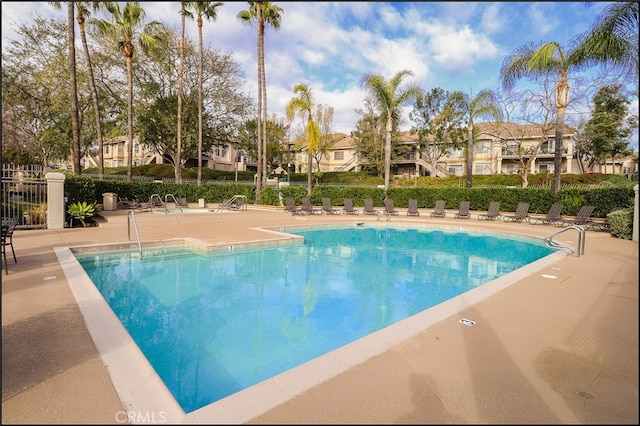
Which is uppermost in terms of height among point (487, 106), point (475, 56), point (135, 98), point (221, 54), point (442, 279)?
point (221, 54)

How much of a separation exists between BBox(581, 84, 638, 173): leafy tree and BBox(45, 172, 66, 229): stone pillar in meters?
39.7

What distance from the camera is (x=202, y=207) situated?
921 inches

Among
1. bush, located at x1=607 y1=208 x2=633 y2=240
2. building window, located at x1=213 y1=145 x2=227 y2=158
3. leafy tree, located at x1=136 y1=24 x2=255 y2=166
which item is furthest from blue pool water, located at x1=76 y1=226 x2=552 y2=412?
building window, located at x1=213 y1=145 x2=227 y2=158

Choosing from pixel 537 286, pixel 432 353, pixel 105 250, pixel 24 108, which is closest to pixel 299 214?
pixel 105 250

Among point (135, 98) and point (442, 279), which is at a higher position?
point (135, 98)

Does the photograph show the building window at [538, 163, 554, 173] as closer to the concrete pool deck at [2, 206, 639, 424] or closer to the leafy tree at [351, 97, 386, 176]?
the leafy tree at [351, 97, 386, 176]

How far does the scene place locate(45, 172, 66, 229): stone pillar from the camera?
12758mm

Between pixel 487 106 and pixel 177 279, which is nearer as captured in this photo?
pixel 177 279

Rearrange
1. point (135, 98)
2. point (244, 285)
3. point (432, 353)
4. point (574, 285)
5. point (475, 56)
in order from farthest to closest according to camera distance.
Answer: point (135, 98) → point (244, 285) → point (574, 285) → point (432, 353) → point (475, 56)

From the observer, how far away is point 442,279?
28.6 feet

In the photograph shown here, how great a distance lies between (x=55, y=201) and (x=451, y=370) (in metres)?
14.7

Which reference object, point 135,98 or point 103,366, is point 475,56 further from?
point 135,98

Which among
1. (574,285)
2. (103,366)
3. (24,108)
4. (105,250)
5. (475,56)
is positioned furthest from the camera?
(24,108)

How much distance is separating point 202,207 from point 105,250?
548 inches
